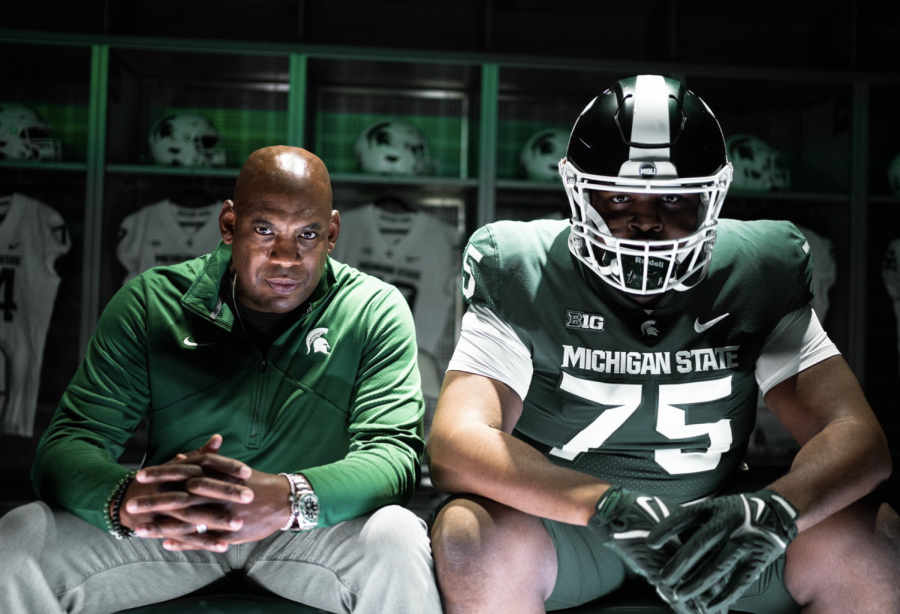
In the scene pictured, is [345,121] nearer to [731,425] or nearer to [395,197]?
[395,197]

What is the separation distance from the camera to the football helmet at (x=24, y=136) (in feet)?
11.1

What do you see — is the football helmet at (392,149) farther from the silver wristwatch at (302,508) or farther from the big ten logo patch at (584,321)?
the silver wristwatch at (302,508)

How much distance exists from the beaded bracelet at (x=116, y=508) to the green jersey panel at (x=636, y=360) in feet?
2.07

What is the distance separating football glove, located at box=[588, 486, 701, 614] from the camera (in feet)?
3.52

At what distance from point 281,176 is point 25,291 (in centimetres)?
244

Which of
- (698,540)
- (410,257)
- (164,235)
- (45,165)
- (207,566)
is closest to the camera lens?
(698,540)

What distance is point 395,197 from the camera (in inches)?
141

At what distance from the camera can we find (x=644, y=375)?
1350 millimetres

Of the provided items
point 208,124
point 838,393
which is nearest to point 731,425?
point 838,393

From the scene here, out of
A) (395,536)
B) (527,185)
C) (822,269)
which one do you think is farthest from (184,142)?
(822,269)

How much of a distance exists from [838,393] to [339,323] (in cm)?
86

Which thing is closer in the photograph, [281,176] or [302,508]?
[302,508]

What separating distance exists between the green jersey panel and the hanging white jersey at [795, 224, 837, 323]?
231cm

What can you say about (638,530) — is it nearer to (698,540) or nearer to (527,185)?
(698,540)
